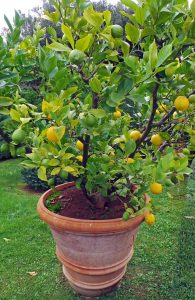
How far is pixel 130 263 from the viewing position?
Answer: 264 cm

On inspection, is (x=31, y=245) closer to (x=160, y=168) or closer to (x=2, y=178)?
(x=160, y=168)

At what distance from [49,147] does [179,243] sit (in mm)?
1896

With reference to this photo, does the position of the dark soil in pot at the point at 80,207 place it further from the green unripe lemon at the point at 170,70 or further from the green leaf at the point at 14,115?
the green unripe lemon at the point at 170,70

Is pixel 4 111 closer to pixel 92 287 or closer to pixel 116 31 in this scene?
pixel 116 31

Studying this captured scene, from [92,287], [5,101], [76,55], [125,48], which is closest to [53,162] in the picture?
[5,101]

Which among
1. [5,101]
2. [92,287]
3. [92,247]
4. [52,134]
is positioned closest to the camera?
[52,134]

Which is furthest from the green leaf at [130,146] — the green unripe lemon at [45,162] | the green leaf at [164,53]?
the green leaf at [164,53]

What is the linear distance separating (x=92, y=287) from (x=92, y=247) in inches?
16.2

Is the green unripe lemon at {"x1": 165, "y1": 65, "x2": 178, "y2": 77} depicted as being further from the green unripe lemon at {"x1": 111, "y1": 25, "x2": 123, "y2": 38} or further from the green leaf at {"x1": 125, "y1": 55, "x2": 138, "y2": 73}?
the green unripe lemon at {"x1": 111, "y1": 25, "x2": 123, "y2": 38}

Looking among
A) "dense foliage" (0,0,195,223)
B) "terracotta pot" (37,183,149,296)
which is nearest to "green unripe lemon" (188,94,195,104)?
"dense foliage" (0,0,195,223)

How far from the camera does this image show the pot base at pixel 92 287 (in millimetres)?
2123

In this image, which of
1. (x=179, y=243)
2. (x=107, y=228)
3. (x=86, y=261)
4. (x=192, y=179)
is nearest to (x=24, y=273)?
(x=86, y=261)

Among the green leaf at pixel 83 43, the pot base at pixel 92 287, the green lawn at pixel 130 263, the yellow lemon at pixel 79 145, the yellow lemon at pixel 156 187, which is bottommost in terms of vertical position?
the green lawn at pixel 130 263

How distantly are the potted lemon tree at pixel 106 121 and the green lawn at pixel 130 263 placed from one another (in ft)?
0.73
